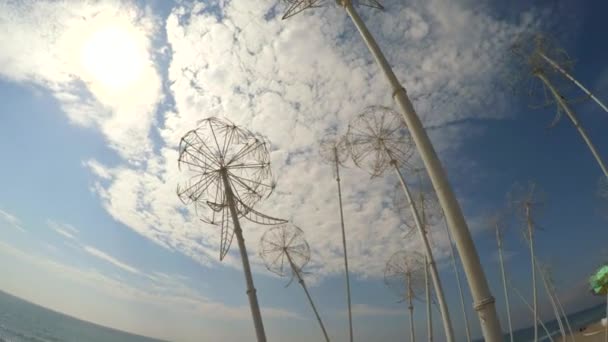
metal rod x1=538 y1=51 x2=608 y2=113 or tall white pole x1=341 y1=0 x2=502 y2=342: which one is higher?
metal rod x1=538 y1=51 x2=608 y2=113

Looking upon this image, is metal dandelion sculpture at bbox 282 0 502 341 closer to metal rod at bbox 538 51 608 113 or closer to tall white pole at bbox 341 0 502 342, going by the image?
tall white pole at bbox 341 0 502 342

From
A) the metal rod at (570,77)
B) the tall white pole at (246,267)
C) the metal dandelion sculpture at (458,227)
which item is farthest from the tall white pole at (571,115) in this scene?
the tall white pole at (246,267)

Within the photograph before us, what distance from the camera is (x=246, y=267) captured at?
6773mm

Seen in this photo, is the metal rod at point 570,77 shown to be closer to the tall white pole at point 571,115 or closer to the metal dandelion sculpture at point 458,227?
the tall white pole at point 571,115

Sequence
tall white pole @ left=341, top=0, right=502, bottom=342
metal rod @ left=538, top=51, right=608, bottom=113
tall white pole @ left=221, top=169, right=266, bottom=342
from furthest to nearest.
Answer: metal rod @ left=538, top=51, right=608, bottom=113, tall white pole @ left=221, top=169, right=266, bottom=342, tall white pole @ left=341, top=0, right=502, bottom=342

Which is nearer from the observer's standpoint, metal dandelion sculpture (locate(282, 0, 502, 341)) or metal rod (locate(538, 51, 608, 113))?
metal dandelion sculpture (locate(282, 0, 502, 341))

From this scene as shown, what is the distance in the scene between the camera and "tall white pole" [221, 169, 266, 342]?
6.14 m

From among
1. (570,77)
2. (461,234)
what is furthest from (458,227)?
(570,77)

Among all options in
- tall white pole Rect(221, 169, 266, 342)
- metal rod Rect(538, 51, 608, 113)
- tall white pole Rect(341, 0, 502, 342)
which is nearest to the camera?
tall white pole Rect(341, 0, 502, 342)

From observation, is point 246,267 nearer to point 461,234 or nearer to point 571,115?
point 461,234

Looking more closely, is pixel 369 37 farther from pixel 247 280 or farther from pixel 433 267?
pixel 433 267

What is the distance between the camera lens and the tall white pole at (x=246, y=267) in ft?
20.1

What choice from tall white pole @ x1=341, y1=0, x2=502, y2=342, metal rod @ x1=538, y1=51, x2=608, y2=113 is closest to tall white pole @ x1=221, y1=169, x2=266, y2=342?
tall white pole @ x1=341, y1=0, x2=502, y2=342

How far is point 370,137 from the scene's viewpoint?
1248 cm
